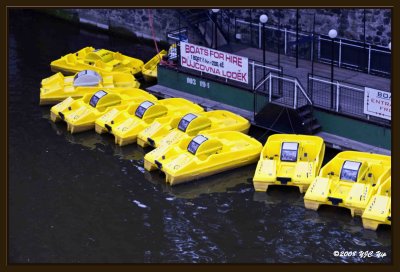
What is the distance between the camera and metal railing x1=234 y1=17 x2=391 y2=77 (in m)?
40.5

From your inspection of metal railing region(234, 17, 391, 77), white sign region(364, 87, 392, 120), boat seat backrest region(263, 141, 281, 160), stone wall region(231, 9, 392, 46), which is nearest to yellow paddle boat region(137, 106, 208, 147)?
boat seat backrest region(263, 141, 281, 160)

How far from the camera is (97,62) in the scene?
4591 centimetres

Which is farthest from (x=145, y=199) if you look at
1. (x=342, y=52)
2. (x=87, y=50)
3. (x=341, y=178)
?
(x=87, y=50)

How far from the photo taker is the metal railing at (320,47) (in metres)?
40.5

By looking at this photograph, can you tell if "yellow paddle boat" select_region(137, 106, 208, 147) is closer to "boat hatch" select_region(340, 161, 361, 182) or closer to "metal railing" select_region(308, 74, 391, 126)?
"metal railing" select_region(308, 74, 391, 126)

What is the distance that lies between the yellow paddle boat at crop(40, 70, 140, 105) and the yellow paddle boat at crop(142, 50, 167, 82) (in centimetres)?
87

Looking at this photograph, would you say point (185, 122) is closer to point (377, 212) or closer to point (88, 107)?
point (88, 107)

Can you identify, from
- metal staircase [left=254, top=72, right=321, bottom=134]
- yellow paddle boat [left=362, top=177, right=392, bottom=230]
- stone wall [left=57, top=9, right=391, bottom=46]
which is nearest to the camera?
yellow paddle boat [left=362, top=177, right=392, bottom=230]

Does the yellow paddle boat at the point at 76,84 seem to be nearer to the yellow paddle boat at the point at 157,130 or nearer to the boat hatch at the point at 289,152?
the yellow paddle boat at the point at 157,130

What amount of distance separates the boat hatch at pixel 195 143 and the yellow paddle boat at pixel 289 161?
2213mm

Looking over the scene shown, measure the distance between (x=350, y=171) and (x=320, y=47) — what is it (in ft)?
36.0

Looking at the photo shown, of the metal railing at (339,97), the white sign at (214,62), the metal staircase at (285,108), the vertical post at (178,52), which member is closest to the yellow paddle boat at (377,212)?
the metal railing at (339,97)

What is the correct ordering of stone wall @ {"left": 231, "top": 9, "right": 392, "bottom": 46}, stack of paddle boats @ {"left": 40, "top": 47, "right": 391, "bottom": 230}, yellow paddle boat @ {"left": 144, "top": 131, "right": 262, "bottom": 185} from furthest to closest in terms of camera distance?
stone wall @ {"left": 231, "top": 9, "right": 392, "bottom": 46} < yellow paddle boat @ {"left": 144, "top": 131, "right": 262, "bottom": 185} < stack of paddle boats @ {"left": 40, "top": 47, "right": 391, "bottom": 230}

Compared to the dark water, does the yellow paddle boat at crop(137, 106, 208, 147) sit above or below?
above
